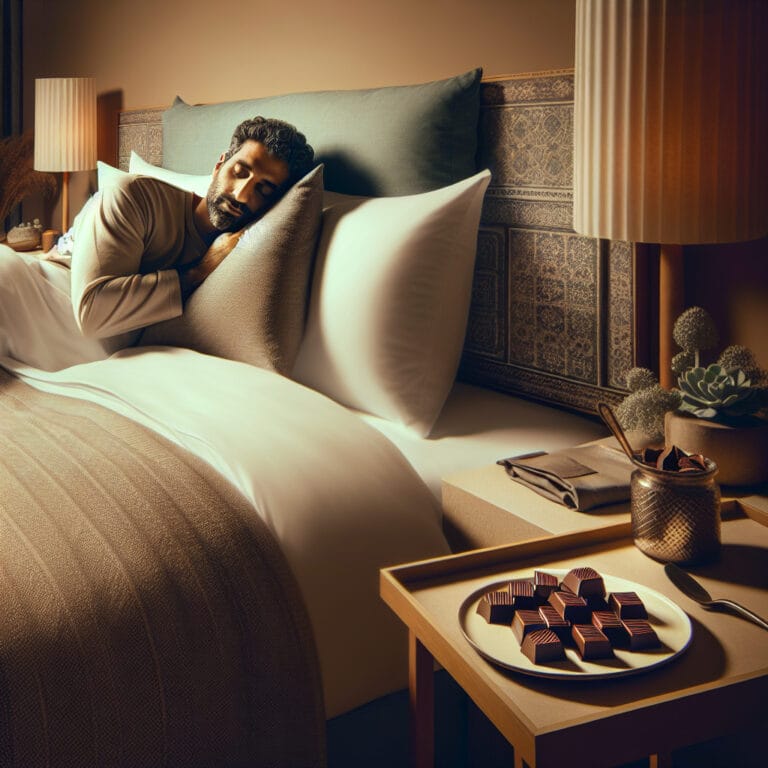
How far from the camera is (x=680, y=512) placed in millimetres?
1069

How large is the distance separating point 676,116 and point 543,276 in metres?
0.67

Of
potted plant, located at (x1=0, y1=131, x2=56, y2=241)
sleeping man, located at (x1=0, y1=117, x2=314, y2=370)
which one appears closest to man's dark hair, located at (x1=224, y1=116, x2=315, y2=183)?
sleeping man, located at (x1=0, y1=117, x2=314, y2=370)

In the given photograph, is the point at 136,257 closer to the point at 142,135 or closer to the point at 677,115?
the point at 677,115

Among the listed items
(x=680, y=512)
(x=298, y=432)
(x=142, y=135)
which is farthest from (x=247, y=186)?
(x=142, y=135)

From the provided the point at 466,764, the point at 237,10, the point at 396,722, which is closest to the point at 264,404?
the point at 396,722

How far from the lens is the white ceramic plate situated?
84cm

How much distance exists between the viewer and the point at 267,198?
7.02 ft

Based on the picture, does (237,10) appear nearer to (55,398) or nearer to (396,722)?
(55,398)

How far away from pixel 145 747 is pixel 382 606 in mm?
398

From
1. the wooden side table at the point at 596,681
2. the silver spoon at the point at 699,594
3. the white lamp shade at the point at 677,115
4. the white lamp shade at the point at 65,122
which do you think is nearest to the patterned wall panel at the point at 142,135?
the white lamp shade at the point at 65,122

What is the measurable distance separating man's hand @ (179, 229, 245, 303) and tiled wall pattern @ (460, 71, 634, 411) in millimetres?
560

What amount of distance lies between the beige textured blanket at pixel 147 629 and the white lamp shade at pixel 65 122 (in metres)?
3.01

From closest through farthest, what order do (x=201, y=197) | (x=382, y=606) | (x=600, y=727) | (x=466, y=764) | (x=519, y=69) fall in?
(x=600, y=727) → (x=382, y=606) → (x=466, y=764) → (x=519, y=69) → (x=201, y=197)

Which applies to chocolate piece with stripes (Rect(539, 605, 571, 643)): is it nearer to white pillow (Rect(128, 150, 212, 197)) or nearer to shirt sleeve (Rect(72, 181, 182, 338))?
shirt sleeve (Rect(72, 181, 182, 338))
